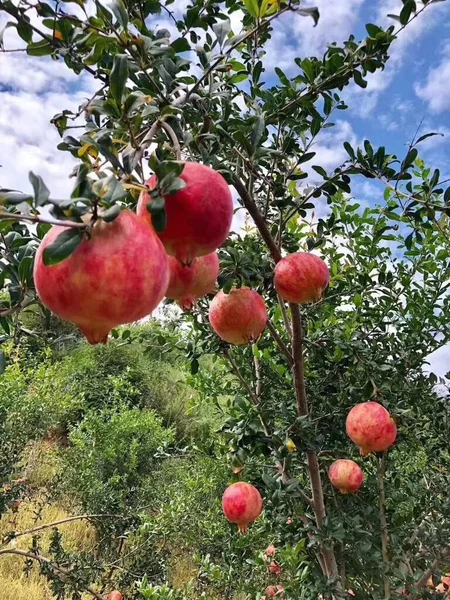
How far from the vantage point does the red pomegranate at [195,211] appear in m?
0.53

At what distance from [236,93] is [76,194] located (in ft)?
3.30

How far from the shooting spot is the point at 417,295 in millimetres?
1883

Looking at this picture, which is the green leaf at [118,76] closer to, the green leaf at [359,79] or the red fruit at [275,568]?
the green leaf at [359,79]

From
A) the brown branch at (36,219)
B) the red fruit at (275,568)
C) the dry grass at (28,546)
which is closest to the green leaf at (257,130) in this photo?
the brown branch at (36,219)

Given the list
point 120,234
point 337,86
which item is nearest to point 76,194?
point 120,234

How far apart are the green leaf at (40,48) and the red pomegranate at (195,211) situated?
500 millimetres

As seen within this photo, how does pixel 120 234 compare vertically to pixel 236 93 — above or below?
below

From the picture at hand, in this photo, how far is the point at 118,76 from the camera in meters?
0.49

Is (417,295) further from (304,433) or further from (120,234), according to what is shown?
(120,234)

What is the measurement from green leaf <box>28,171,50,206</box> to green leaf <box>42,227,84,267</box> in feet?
0.09

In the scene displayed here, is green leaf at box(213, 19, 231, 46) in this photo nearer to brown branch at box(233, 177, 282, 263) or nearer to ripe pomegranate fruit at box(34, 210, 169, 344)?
brown branch at box(233, 177, 282, 263)

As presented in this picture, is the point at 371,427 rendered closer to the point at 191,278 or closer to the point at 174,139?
the point at 191,278

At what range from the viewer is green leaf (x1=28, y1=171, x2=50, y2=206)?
39 cm

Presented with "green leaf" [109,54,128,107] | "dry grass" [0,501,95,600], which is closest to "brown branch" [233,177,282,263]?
"green leaf" [109,54,128,107]
